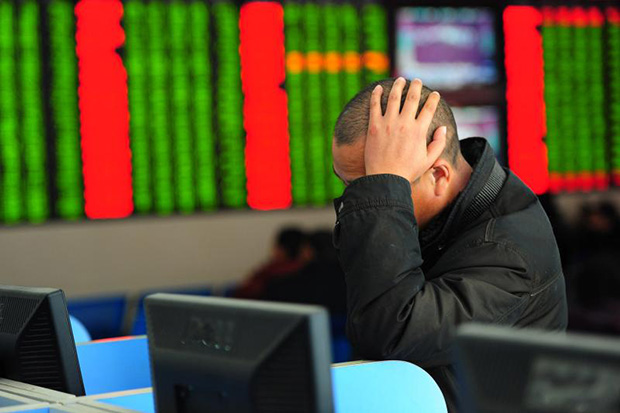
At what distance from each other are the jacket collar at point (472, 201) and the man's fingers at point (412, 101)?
0.14 m

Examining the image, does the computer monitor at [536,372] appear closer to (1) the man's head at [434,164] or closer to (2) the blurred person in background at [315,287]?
(1) the man's head at [434,164]

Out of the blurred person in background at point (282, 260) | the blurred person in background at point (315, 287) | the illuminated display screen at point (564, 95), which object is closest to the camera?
the blurred person in background at point (315, 287)

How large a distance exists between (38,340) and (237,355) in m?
0.60

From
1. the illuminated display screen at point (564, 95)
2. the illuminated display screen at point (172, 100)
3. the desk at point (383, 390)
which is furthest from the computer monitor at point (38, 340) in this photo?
the illuminated display screen at point (564, 95)

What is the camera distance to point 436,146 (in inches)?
67.5

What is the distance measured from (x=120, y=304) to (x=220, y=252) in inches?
46.4

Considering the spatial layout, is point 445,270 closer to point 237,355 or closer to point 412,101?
point 412,101

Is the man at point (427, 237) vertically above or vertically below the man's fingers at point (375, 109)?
below

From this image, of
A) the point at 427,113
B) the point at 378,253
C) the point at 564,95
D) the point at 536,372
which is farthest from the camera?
the point at 564,95

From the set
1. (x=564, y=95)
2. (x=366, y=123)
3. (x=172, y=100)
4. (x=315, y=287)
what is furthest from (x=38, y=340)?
(x=564, y=95)

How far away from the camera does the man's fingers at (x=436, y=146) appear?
1.71 m

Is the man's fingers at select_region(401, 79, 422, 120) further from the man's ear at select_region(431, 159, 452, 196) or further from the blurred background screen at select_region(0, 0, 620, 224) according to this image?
the blurred background screen at select_region(0, 0, 620, 224)

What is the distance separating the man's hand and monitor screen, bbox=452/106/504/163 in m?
4.17

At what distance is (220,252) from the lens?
214 inches
